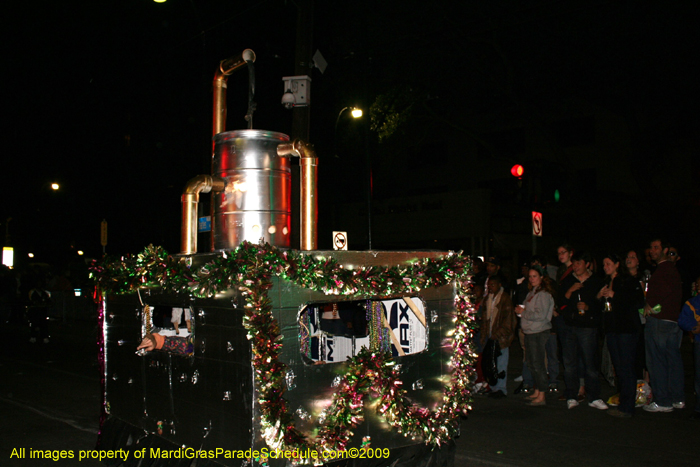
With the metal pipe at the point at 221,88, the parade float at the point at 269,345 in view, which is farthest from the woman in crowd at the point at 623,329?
the metal pipe at the point at 221,88

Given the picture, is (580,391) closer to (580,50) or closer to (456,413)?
(456,413)

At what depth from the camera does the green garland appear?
3.29m

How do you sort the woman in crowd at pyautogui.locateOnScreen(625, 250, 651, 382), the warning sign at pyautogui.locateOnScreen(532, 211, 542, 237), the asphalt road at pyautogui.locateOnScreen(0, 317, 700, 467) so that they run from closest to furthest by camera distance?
the asphalt road at pyautogui.locateOnScreen(0, 317, 700, 467), the woman in crowd at pyautogui.locateOnScreen(625, 250, 651, 382), the warning sign at pyautogui.locateOnScreen(532, 211, 542, 237)

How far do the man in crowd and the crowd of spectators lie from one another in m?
0.01

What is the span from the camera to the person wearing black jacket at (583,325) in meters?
7.23

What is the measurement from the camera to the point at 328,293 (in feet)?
11.5

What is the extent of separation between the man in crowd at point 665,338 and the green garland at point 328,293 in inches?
153

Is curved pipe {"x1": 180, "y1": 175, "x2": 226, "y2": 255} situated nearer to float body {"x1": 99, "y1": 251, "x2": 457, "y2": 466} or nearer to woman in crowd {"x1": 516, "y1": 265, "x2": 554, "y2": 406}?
float body {"x1": 99, "y1": 251, "x2": 457, "y2": 466}

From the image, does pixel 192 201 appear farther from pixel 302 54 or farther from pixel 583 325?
pixel 302 54

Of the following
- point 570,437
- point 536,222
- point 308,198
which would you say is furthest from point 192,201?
point 536,222

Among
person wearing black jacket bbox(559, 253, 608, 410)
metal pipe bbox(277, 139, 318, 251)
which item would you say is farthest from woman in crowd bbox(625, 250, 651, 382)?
metal pipe bbox(277, 139, 318, 251)

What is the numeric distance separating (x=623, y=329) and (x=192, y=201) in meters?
5.17

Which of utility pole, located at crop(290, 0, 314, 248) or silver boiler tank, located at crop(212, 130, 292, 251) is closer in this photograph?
silver boiler tank, located at crop(212, 130, 292, 251)

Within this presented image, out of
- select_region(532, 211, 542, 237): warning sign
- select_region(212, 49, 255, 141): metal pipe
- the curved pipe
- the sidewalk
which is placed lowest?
the sidewalk
